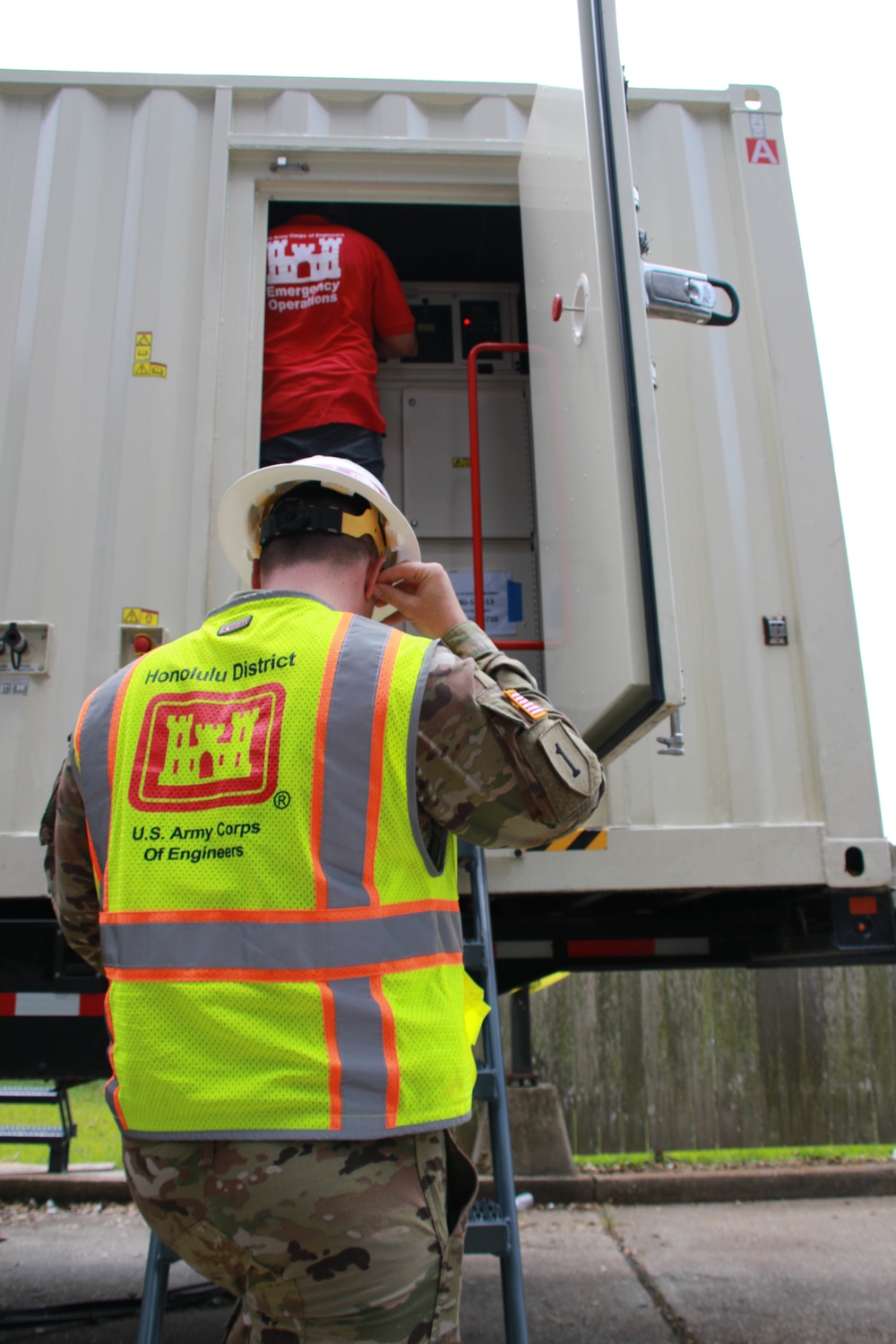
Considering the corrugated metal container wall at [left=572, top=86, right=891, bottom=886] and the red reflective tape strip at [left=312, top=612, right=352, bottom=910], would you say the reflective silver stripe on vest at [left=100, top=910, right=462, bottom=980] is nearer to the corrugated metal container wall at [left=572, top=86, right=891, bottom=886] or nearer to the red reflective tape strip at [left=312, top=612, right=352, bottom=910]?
the red reflective tape strip at [left=312, top=612, right=352, bottom=910]

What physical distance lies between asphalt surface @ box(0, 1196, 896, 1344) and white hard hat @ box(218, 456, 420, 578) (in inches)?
118

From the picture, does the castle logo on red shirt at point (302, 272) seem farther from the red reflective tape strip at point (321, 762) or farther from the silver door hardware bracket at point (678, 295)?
the red reflective tape strip at point (321, 762)

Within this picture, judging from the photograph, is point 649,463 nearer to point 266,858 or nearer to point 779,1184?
point 266,858

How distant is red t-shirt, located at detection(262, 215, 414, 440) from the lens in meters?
3.37

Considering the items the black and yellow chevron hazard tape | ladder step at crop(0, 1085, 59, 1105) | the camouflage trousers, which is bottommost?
ladder step at crop(0, 1085, 59, 1105)

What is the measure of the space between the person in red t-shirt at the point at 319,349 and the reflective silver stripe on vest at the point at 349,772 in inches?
84.0

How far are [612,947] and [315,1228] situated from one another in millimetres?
2358

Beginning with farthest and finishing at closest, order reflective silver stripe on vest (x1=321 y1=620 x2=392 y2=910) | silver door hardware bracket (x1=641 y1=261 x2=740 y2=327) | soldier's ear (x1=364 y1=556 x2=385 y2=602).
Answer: silver door hardware bracket (x1=641 y1=261 x2=740 y2=327) < soldier's ear (x1=364 y1=556 x2=385 y2=602) < reflective silver stripe on vest (x1=321 y1=620 x2=392 y2=910)

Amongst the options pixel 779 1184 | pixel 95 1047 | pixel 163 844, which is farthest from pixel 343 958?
pixel 779 1184

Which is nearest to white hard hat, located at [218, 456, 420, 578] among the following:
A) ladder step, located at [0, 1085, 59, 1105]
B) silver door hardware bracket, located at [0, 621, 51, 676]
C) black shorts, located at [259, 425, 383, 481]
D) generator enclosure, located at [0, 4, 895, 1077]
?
generator enclosure, located at [0, 4, 895, 1077]

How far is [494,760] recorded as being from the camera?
4.30 ft

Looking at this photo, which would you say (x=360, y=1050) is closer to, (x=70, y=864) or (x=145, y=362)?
(x=70, y=864)

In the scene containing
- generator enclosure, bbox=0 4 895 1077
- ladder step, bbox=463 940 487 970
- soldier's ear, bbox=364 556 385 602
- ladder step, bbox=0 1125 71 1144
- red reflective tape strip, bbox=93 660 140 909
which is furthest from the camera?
ladder step, bbox=0 1125 71 1144

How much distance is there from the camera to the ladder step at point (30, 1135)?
4.12m
